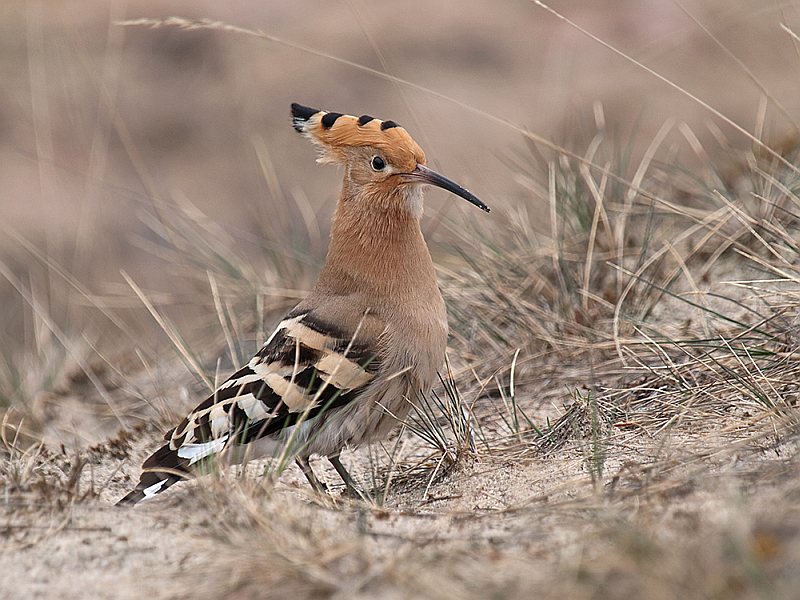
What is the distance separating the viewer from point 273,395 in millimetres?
2408

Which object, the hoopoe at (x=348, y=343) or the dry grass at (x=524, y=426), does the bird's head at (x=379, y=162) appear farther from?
the dry grass at (x=524, y=426)

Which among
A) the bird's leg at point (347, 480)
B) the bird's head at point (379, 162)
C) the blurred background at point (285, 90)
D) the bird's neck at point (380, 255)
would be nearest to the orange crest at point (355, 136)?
the bird's head at point (379, 162)

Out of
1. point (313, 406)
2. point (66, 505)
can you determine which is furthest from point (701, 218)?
point (66, 505)

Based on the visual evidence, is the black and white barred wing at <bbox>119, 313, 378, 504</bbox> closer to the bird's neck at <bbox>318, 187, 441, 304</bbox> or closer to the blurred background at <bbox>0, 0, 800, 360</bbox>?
the bird's neck at <bbox>318, 187, 441, 304</bbox>

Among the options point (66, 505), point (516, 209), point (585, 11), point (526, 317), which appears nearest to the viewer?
point (66, 505)

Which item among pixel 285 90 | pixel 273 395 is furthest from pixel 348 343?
pixel 285 90

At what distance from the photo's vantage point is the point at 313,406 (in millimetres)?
2285

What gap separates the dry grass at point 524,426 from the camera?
1604mm

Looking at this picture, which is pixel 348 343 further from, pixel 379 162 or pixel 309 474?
pixel 379 162

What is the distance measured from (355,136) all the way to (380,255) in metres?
0.30

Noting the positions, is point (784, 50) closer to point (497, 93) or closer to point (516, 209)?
point (497, 93)

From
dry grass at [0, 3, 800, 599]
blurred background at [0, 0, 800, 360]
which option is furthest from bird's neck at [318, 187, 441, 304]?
blurred background at [0, 0, 800, 360]

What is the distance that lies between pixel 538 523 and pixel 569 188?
1.75 metres

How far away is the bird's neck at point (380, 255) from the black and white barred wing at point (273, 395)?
152mm
